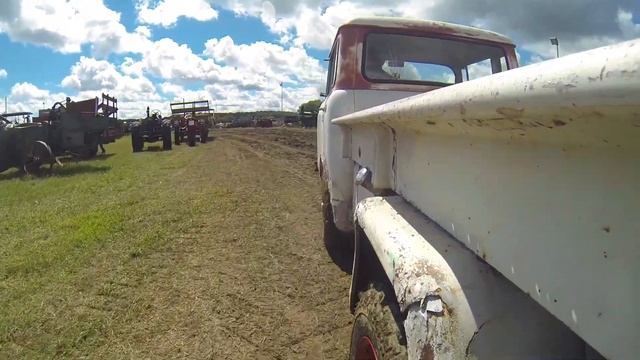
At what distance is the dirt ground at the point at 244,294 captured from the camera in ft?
10.6

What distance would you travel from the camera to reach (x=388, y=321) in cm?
163

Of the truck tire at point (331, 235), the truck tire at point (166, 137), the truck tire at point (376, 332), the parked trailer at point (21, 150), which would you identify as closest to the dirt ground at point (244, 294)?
the truck tire at point (331, 235)

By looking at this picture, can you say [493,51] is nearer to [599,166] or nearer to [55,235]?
[599,166]

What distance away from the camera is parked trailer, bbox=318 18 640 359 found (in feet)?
2.55

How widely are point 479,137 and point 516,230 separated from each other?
0.90ft

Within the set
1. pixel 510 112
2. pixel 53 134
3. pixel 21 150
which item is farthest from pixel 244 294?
pixel 53 134

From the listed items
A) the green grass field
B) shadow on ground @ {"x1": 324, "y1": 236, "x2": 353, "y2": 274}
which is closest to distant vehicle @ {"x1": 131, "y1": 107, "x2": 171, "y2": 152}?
the green grass field

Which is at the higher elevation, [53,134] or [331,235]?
[53,134]

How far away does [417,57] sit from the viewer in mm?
Result: 4254

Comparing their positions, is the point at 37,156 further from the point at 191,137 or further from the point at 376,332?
the point at 376,332

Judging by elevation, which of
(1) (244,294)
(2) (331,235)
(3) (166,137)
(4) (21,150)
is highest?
(3) (166,137)

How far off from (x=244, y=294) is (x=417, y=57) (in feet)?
8.21

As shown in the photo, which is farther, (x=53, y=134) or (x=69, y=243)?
(x=53, y=134)

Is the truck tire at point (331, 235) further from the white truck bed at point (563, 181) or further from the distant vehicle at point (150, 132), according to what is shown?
the distant vehicle at point (150, 132)
